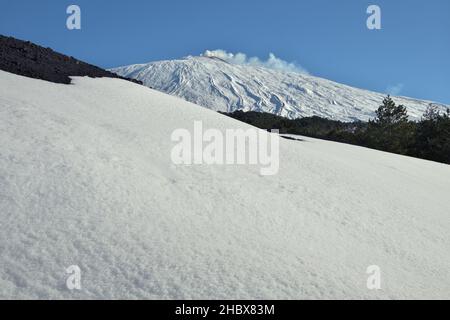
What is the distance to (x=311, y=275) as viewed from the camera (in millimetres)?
6988

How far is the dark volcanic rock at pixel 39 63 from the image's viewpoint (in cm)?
1970

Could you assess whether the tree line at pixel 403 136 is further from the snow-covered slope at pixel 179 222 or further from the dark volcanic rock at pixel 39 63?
the snow-covered slope at pixel 179 222

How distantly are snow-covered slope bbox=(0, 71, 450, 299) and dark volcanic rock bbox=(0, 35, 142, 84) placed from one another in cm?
524

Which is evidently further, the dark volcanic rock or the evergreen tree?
the evergreen tree

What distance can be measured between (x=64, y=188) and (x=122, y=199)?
1.34 meters

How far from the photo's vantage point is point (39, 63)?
21906mm

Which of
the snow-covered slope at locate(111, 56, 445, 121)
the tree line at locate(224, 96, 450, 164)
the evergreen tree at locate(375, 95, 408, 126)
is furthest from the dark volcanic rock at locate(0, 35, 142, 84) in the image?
the snow-covered slope at locate(111, 56, 445, 121)

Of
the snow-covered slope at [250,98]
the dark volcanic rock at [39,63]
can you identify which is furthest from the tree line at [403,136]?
the snow-covered slope at [250,98]

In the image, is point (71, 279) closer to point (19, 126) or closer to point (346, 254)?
point (346, 254)

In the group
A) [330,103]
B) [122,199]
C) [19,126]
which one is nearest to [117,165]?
[122,199]

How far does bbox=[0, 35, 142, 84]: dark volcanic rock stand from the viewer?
19703 mm

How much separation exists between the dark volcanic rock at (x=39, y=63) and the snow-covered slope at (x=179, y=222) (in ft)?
17.2

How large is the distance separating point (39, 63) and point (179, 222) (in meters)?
17.9

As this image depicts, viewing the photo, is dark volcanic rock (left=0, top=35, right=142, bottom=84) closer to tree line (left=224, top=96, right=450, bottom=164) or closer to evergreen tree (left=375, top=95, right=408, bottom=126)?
tree line (left=224, top=96, right=450, bottom=164)
